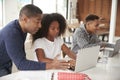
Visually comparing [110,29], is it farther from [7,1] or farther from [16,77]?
[16,77]

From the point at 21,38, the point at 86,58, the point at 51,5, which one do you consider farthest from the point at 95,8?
the point at 21,38

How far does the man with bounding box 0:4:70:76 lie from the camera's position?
1734mm

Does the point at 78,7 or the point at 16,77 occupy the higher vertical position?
the point at 78,7

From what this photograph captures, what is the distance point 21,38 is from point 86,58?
22.8 inches

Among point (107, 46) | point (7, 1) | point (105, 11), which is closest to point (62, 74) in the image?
point (107, 46)

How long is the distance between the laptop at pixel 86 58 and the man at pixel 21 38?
16cm

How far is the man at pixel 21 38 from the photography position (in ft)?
5.69

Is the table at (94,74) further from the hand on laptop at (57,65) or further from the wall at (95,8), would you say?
the wall at (95,8)

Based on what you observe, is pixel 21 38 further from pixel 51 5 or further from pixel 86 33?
pixel 51 5

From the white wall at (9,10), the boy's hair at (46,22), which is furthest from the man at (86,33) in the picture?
the white wall at (9,10)

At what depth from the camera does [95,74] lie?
1.87m

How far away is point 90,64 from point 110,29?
16.8 ft

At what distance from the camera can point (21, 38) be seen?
1.81 metres

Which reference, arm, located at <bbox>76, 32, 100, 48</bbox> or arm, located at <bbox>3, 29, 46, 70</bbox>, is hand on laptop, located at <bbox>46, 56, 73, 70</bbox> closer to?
arm, located at <bbox>3, 29, 46, 70</bbox>
